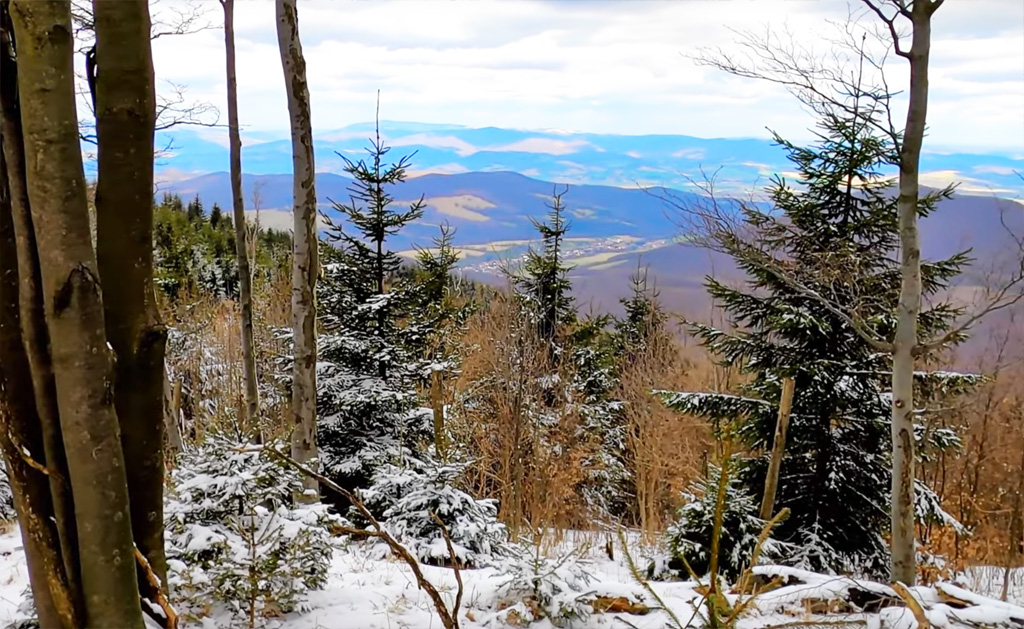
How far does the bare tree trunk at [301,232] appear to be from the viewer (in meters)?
5.91

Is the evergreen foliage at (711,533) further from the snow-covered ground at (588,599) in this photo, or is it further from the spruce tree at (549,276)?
the spruce tree at (549,276)

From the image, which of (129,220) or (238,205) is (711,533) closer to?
(129,220)

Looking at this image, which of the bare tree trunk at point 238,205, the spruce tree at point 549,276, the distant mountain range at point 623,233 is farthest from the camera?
the spruce tree at point 549,276

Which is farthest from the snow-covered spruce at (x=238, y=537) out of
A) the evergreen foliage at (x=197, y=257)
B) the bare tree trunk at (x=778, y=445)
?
the evergreen foliage at (x=197, y=257)

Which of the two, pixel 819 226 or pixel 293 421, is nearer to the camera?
pixel 293 421

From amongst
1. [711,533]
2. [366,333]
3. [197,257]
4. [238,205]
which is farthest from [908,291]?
[197,257]

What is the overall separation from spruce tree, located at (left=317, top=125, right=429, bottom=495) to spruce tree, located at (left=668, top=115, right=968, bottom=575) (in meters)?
4.93

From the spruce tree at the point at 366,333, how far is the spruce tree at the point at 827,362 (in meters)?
4.93

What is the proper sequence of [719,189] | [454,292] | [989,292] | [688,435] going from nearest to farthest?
[989,292] → [719,189] → [688,435] → [454,292]

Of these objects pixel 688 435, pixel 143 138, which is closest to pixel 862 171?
pixel 143 138

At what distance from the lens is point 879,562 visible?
772 centimetres

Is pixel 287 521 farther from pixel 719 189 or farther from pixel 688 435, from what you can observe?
pixel 688 435

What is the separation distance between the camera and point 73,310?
1.51m

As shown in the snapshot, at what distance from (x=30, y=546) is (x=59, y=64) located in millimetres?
1235
